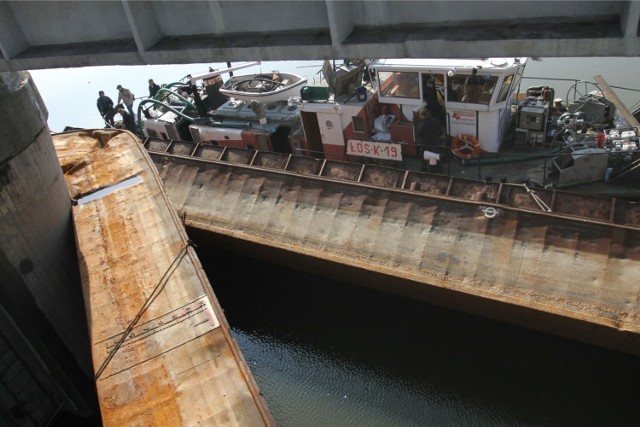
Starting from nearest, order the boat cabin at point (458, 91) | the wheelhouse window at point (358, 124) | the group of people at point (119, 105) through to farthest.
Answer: the boat cabin at point (458, 91) → the wheelhouse window at point (358, 124) → the group of people at point (119, 105)

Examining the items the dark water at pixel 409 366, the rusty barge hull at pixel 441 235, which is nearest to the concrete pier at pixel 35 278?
the rusty barge hull at pixel 441 235

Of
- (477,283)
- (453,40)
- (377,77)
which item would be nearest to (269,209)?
(377,77)

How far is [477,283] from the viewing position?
1078 centimetres

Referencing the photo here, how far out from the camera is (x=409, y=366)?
11719mm

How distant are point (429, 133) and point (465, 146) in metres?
0.99

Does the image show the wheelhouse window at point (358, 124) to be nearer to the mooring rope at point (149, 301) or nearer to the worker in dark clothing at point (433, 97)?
the worker in dark clothing at point (433, 97)

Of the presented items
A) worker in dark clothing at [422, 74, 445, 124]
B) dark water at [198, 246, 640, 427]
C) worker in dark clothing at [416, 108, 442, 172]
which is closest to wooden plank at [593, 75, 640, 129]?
worker in dark clothing at [422, 74, 445, 124]

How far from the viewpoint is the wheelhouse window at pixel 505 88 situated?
12.0 meters

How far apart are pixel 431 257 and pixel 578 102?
656cm

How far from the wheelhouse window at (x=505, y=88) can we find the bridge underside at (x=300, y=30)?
6205 mm

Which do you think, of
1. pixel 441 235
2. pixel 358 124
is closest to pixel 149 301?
pixel 441 235

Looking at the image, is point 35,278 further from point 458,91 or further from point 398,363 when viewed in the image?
point 458,91

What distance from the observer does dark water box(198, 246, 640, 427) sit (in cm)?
1061

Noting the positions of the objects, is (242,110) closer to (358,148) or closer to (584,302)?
(358,148)
